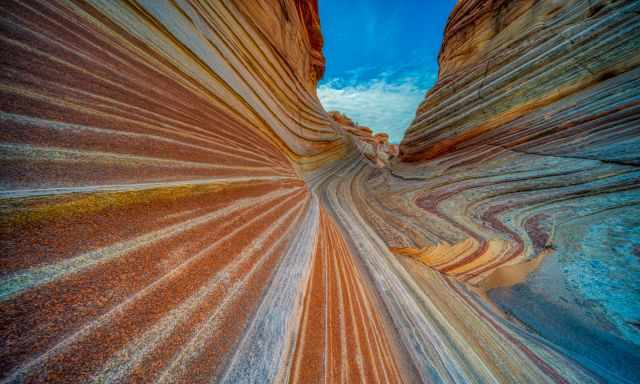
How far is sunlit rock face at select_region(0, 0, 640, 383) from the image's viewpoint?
0.51 meters

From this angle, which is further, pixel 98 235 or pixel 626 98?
pixel 626 98

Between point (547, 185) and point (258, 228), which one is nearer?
point (258, 228)

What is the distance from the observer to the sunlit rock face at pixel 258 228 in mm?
514

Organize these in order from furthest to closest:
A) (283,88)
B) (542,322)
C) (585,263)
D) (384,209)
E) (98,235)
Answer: (283,88), (384,209), (585,263), (542,322), (98,235)

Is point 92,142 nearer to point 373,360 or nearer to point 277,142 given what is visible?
point 373,360

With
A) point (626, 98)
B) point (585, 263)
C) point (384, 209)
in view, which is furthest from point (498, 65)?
point (585, 263)

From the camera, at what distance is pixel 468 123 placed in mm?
3205

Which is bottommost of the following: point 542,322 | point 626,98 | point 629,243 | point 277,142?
point 542,322

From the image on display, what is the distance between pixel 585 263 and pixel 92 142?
2.96 m

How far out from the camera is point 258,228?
116 centimetres

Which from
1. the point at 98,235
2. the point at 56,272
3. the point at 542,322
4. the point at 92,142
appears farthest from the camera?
the point at 542,322

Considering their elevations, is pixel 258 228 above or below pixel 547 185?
below

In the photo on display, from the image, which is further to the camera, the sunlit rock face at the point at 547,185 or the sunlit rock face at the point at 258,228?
the sunlit rock face at the point at 547,185

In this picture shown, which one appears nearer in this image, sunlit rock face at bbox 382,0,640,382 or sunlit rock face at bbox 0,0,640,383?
sunlit rock face at bbox 0,0,640,383
